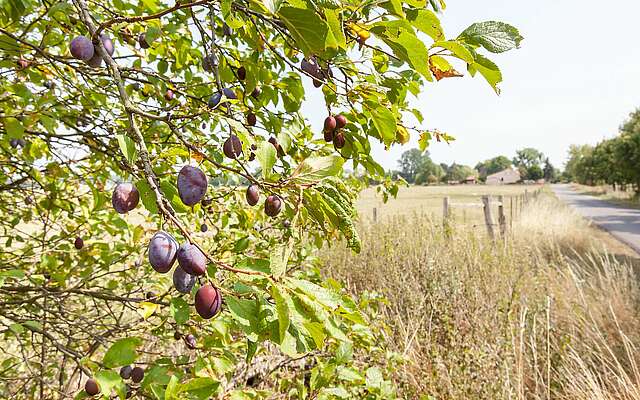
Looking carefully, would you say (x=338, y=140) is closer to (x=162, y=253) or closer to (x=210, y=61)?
(x=210, y=61)

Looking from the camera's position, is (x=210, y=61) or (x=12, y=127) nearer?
(x=210, y=61)

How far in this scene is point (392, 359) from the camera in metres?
1.84

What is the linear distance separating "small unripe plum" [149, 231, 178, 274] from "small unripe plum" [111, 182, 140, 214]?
9 cm

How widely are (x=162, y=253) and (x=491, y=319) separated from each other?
3140 millimetres

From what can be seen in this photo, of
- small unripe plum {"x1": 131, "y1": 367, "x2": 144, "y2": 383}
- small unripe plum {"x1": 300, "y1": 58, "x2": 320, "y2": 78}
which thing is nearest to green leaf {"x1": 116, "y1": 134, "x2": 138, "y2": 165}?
small unripe plum {"x1": 300, "y1": 58, "x2": 320, "y2": 78}

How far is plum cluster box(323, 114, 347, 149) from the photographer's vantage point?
0.95 meters

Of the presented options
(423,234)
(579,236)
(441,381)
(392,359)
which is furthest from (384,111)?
(579,236)

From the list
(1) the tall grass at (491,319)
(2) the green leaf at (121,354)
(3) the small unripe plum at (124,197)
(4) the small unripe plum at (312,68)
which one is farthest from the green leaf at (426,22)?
(1) the tall grass at (491,319)

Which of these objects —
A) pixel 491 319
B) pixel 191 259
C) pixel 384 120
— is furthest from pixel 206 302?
pixel 491 319

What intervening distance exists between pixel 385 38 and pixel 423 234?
528 cm

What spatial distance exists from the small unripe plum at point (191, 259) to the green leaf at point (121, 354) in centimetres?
43

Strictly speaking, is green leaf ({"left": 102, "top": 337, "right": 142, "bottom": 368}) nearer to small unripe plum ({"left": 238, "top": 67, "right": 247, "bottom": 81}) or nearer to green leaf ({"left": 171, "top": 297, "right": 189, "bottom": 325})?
green leaf ({"left": 171, "top": 297, "right": 189, "bottom": 325})

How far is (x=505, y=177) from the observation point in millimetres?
85938

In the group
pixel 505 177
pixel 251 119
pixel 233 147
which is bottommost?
pixel 233 147
